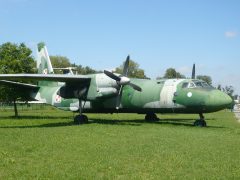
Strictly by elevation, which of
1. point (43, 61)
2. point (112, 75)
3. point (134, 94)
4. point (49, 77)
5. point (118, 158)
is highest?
point (43, 61)

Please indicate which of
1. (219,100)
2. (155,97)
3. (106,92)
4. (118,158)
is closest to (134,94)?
(155,97)

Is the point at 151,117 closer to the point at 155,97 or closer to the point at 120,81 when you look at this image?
the point at 155,97

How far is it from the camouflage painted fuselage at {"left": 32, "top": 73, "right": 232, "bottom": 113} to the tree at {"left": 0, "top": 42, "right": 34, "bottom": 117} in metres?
11.1

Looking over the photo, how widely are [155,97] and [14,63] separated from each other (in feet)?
62.9

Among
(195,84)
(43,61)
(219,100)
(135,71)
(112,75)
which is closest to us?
(219,100)

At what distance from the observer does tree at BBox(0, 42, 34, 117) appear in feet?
118

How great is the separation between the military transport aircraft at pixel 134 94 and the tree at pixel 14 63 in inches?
437

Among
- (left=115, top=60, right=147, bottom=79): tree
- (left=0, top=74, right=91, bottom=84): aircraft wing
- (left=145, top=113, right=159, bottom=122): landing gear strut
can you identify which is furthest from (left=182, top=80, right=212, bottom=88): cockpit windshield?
(left=115, top=60, right=147, bottom=79): tree

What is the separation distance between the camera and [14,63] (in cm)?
3709

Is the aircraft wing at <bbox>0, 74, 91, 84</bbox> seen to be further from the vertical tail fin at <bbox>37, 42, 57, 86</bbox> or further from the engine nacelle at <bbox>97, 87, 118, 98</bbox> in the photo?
the vertical tail fin at <bbox>37, 42, 57, 86</bbox>

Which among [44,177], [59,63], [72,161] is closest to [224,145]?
[72,161]

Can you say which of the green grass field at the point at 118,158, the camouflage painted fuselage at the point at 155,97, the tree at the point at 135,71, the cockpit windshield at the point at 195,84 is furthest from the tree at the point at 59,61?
the green grass field at the point at 118,158

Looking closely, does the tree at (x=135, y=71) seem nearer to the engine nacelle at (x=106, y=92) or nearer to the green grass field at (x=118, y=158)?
the engine nacelle at (x=106, y=92)

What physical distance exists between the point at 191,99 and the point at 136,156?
11.9 meters
